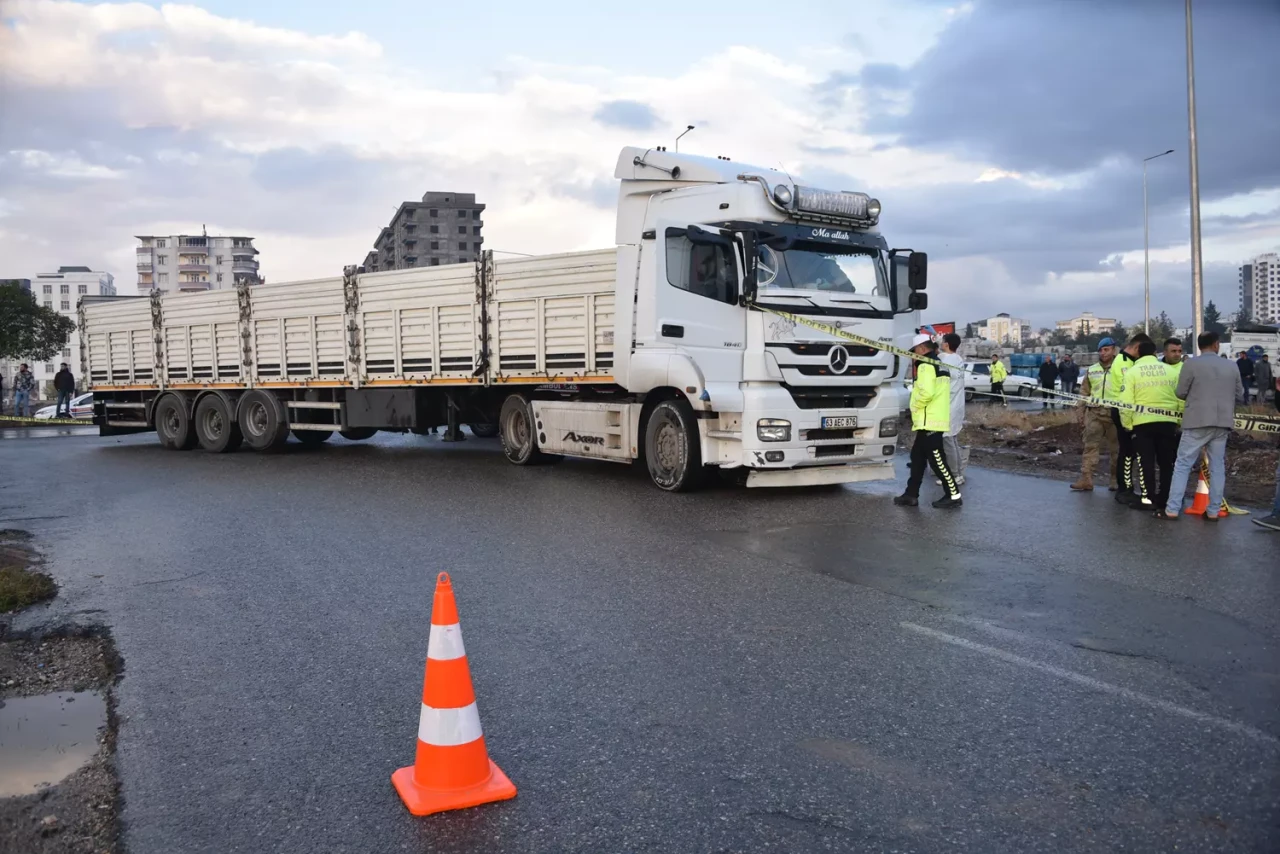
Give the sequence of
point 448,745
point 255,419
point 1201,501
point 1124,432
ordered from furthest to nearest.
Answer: point 255,419, point 1124,432, point 1201,501, point 448,745

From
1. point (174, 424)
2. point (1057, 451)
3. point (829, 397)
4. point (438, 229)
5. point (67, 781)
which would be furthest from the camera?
point (438, 229)

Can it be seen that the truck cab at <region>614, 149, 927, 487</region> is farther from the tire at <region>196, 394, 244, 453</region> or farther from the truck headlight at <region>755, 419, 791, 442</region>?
the tire at <region>196, 394, 244, 453</region>

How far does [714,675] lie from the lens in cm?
502

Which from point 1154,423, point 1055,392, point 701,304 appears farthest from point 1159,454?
point 701,304

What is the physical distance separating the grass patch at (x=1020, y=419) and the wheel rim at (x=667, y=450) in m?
10.9

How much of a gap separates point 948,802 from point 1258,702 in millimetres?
1923

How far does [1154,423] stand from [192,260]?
533ft

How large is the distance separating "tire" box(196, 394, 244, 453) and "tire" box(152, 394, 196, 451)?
25 cm

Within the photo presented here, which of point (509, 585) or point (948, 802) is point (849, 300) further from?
point (948, 802)

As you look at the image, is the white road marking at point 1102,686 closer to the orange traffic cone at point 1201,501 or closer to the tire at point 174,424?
the orange traffic cone at point 1201,501

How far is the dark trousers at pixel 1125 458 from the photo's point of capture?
1108 centimetres

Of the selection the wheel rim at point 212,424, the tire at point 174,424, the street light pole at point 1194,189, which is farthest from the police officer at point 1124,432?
the tire at point 174,424

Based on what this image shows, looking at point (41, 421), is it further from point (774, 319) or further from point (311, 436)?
point (774, 319)

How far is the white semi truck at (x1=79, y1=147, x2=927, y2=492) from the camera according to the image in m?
10.7
